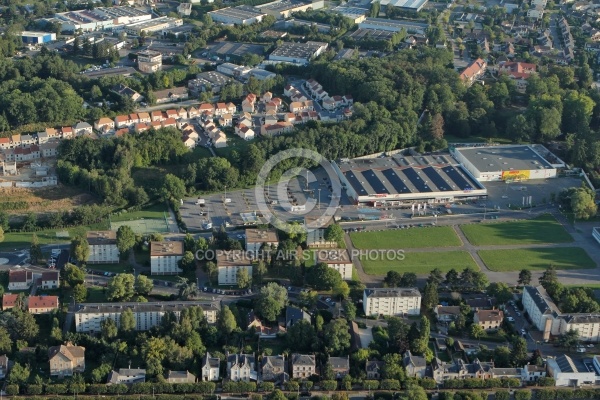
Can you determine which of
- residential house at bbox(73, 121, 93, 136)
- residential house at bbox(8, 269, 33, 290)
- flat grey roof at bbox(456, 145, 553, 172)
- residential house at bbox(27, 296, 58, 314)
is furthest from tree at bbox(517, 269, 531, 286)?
residential house at bbox(73, 121, 93, 136)

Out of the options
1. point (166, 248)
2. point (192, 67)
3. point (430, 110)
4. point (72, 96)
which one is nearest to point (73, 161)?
point (72, 96)

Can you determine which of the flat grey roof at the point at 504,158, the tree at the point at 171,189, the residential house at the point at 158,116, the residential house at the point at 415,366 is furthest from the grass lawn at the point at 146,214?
the flat grey roof at the point at 504,158

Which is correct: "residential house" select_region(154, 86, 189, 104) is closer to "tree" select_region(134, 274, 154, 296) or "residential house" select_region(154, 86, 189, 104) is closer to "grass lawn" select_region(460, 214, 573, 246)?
"grass lawn" select_region(460, 214, 573, 246)

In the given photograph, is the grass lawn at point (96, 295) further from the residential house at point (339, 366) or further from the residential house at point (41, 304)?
the residential house at point (339, 366)

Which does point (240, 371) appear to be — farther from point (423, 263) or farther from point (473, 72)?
→ point (473, 72)

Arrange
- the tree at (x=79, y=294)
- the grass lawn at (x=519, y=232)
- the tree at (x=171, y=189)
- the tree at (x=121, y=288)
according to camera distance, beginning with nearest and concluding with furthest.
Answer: the tree at (x=121, y=288) < the tree at (x=79, y=294) < the grass lawn at (x=519, y=232) < the tree at (x=171, y=189)

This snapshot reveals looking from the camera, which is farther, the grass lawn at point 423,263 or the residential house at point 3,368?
the grass lawn at point 423,263

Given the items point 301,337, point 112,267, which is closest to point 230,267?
point 112,267
